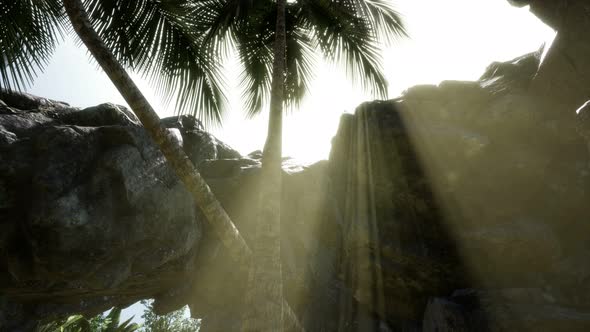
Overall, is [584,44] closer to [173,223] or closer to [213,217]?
[213,217]

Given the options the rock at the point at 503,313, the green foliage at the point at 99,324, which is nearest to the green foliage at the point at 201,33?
the rock at the point at 503,313

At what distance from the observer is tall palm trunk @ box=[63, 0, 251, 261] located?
2834 mm

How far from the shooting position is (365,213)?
878 centimetres

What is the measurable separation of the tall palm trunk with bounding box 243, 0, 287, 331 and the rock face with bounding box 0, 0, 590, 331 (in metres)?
3.99

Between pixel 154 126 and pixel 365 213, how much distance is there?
7.21 m

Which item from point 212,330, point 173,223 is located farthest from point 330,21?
point 212,330

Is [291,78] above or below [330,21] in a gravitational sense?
below

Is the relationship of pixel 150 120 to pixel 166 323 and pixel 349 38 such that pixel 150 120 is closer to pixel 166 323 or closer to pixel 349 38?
pixel 349 38

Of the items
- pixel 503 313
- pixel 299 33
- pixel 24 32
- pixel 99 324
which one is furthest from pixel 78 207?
pixel 99 324

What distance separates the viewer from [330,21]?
19.0 ft

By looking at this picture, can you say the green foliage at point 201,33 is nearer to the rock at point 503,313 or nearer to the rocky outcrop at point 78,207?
the rocky outcrop at point 78,207

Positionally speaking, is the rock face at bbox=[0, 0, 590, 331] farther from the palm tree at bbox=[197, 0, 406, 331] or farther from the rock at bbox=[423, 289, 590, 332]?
the palm tree at bbox=[197, 0, 406, 331]

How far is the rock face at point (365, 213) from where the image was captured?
611 centimetres

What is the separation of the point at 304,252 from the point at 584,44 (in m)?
8.84
